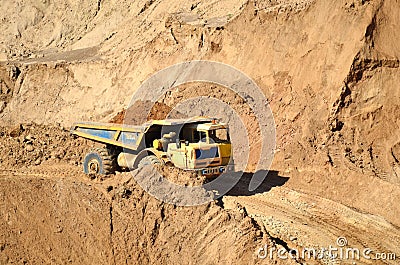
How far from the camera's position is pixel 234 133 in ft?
56.5

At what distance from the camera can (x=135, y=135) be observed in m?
13.2

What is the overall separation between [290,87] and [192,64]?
448cm

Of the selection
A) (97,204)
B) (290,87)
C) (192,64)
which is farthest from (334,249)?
(192,64)

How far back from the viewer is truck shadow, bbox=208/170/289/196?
45.2 ft

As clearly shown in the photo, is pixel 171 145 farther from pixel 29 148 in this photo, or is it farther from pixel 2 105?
pixel 2 105

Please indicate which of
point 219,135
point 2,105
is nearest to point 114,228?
point 219,135

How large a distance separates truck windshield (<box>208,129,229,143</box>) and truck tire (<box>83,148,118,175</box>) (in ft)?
11.5

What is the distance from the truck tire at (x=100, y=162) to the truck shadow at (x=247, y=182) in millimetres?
3245

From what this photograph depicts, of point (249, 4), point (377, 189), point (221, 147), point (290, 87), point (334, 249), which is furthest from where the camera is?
point (249, 4)

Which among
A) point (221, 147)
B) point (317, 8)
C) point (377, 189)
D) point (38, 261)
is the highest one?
point (317, 8)

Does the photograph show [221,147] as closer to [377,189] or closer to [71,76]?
[377,189]

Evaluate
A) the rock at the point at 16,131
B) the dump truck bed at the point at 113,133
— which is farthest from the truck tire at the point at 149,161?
the rock at the point at 16,131

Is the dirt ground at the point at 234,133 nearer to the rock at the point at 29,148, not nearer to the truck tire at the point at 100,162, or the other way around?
the rock at the point at 29,148

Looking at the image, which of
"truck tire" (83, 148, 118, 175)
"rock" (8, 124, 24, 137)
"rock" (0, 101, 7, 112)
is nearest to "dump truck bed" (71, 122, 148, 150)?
"truck tire" (83, 148, 118, 175)
